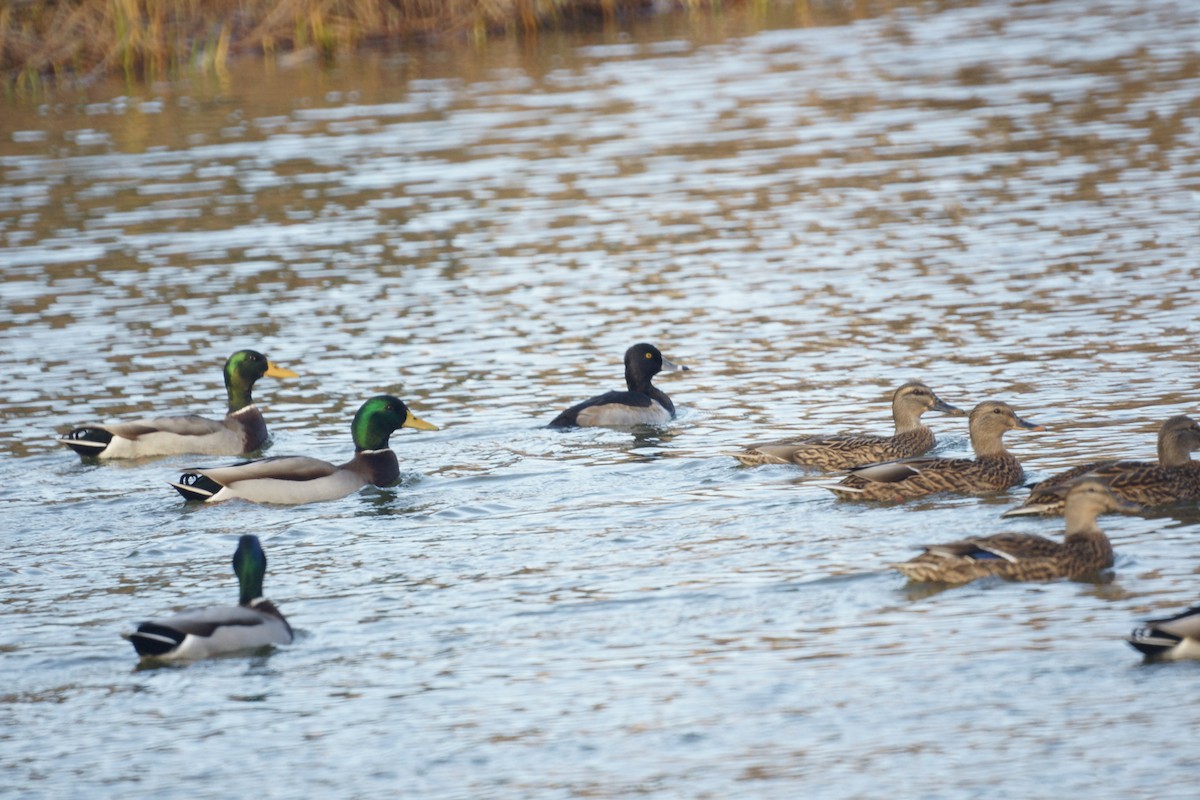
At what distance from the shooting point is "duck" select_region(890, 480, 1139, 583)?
9750 millimetres

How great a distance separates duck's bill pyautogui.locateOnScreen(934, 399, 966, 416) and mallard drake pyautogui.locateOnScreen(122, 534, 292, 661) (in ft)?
17.8

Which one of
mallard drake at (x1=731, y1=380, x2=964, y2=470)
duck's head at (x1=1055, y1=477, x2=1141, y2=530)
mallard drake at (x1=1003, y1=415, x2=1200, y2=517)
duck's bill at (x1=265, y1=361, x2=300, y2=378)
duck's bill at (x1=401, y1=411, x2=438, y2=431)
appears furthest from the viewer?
duck's bill at (x1=265, y1=361, x2=300, y2=378)

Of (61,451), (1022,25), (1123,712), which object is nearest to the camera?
(1123,712)

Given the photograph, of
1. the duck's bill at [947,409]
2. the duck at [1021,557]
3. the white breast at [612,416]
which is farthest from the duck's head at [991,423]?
the white breast at [612,416]

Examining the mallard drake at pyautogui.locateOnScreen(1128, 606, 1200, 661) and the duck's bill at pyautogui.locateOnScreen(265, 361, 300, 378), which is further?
the duck's bill at pyautogui.locateOnScreen(265, 361, 300, 378)

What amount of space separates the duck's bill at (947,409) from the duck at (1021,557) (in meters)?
3.28

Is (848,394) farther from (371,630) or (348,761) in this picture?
(348,761)

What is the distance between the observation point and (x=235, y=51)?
132 ft

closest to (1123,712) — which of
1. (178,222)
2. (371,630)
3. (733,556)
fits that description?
(733,556)

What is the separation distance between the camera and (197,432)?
1493cm

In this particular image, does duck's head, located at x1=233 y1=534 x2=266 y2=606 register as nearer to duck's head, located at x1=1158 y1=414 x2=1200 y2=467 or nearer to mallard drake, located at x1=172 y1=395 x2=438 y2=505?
mallard drake, located at x1=172 y1=395 x2=438 y2=505

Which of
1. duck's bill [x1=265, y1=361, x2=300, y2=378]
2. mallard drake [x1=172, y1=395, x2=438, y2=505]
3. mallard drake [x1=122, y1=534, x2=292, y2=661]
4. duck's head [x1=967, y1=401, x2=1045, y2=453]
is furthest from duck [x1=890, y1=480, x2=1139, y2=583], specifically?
duck's bill [x1=265, y1=361, x2=300, y2=378]

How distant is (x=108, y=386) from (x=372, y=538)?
6.10 m

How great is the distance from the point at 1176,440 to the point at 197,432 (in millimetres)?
7291
